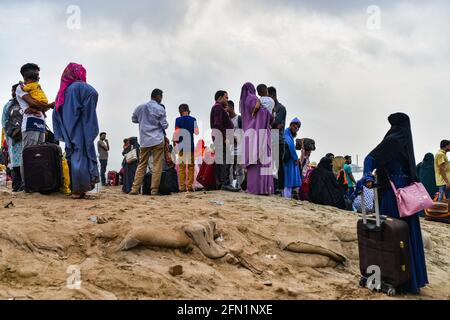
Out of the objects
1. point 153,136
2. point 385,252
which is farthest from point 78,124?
point 385,252

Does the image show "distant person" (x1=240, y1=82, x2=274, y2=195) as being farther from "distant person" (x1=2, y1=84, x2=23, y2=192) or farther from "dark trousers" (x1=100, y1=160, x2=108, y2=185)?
"dark trousers" (x1=100, y1=160, x2=108, y2=185)

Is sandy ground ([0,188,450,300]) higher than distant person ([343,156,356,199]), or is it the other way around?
distant person ([343,156,356,199])

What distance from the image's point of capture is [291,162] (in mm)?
8453

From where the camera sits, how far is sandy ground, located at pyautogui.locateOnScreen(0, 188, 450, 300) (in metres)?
3.55

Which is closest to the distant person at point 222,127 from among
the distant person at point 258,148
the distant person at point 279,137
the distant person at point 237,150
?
the distant person at point 237,150

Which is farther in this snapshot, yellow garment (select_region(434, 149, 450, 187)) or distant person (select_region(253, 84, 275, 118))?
yellow garment (select_region(434, 149, 450, 187))

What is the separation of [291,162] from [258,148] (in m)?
0.71

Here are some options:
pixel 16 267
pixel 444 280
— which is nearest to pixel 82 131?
pixel 16 267

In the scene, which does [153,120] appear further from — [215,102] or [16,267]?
[16,267]

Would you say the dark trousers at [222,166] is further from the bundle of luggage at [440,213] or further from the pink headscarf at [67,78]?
the bundle of luggage at [440,213]

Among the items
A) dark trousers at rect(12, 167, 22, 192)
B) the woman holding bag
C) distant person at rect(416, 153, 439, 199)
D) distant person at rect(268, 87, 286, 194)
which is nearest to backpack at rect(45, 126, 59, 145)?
dark trousers at rect(12, 167, 22, 192)

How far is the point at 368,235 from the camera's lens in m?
4.40

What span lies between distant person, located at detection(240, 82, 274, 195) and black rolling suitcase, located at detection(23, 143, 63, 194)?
3.46 meters

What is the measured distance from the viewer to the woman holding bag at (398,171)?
4422mm
